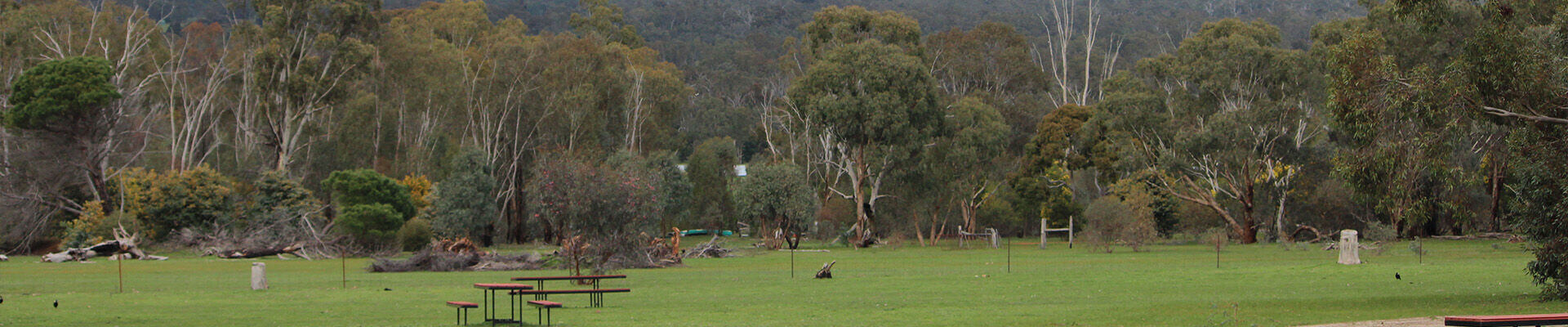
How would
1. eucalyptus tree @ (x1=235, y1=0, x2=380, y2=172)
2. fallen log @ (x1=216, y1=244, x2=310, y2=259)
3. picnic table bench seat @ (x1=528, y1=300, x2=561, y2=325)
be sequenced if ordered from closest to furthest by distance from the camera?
picnic table bench seat @ (x1=528, y1=300, x2=561, y2=325)
fallen log @ (x1=216, y1=244, x2=310, y2=259)
eucalyptus tree @ (x1=235, y1=0, x2=380, y2=172)

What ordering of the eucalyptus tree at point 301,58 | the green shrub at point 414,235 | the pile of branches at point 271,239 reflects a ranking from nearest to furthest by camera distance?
the pile of branches at point 271,239 → the green shrub at point 414,235 → the eucalyptus tree at point 301,58

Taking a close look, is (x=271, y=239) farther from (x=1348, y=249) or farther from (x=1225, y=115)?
(x=1225, y=115)

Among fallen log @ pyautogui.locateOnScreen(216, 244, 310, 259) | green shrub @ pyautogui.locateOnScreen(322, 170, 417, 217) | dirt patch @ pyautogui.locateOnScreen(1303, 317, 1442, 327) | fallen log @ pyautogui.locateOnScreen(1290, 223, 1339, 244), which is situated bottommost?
fallen log @ pyautogui.locateOnScreen(216, 244, 310, 259)

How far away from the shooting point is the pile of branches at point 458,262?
32062mm

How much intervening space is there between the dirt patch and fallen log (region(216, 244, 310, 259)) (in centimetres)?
3641

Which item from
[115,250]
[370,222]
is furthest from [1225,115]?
[115,250]

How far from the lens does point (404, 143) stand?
66.2m

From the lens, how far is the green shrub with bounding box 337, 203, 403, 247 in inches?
1766

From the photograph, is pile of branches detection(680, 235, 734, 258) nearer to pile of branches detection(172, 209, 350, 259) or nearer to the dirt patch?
pile of branches detection(172, 209, 350, 259)

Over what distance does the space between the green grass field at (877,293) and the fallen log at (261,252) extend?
664 cm

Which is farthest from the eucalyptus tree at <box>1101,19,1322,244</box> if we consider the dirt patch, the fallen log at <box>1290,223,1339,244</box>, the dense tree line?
the dirt patch

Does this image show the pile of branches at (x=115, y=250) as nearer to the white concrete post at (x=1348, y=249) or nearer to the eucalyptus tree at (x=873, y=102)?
the eucalyptus tree at (x=873, y=102)

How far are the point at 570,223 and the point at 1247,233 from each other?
3427 cm

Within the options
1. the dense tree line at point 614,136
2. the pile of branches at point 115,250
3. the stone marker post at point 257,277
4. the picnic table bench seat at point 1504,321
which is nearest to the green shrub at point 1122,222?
the dense tree line at point 614,136
